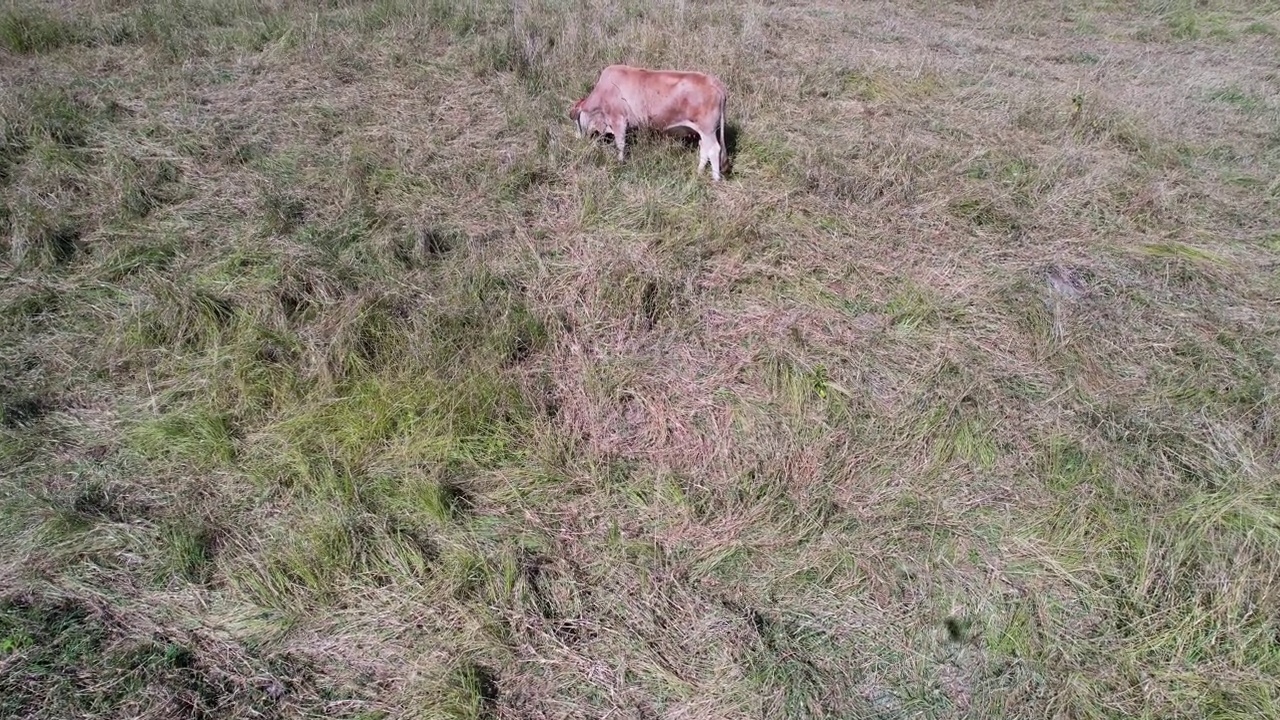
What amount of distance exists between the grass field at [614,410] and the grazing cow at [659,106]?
223 millimetres

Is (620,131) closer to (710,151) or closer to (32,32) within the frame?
(710,151)

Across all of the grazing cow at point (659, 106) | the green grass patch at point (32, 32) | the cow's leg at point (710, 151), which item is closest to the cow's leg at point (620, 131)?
the grazing cow at point (659, 106)

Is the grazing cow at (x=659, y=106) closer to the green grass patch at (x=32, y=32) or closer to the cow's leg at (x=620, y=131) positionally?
the cow's leg at (x=620, y=131)

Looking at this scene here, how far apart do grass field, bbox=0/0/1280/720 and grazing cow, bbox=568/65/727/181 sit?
0.22 meters

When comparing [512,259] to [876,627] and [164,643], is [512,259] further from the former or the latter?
[876,627]

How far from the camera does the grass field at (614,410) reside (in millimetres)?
2678

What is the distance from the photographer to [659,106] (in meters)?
5.77

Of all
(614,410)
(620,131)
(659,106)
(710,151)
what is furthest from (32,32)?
(614,410)

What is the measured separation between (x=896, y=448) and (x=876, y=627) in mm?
1034

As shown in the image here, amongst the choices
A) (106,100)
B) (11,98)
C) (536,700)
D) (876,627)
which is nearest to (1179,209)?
(876,627)

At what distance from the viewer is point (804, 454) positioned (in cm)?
350

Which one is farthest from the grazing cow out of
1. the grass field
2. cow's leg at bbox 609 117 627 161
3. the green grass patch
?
the green grass patch

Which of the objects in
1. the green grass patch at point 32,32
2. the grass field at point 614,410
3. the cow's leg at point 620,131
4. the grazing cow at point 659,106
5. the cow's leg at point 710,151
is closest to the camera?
the grass field at point 614,410

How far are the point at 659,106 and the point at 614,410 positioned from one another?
317cm
